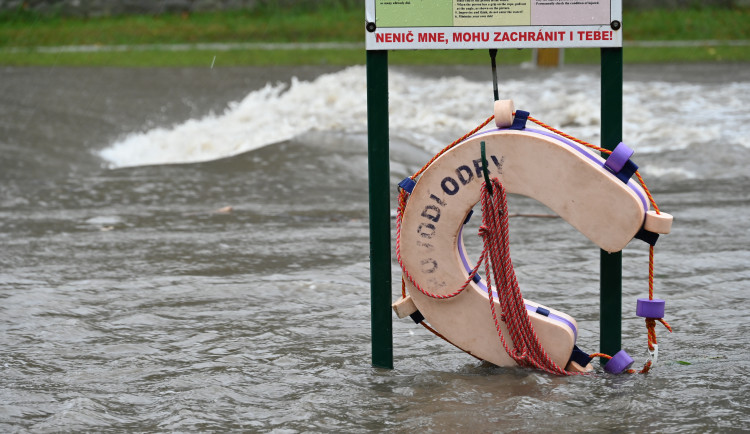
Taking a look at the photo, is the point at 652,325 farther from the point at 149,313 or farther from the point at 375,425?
the point at 149,313

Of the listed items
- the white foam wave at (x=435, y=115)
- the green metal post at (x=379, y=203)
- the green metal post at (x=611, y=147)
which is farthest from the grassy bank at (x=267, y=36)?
the green metal post at (x=611, y=147)

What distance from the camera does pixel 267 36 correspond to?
2059 cm

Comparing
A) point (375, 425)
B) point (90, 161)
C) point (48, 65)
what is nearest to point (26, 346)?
point (375, 425)

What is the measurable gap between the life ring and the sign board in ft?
0.98

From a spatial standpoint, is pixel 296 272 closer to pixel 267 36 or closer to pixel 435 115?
pixel 435 115

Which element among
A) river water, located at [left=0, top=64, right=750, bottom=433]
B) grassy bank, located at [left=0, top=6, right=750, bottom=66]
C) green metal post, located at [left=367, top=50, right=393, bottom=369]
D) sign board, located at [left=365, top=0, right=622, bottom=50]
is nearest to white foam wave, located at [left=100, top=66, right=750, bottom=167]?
river water, located at [left=0, top=64, right=750, bottom=433]

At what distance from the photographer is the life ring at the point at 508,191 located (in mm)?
4109

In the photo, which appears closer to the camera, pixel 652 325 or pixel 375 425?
pixel 375 425

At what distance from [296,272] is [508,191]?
2486 millimetres

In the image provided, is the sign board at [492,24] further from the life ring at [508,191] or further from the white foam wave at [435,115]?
the white foam wave at [435,115]

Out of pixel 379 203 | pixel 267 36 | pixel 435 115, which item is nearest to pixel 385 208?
pixel 379 203

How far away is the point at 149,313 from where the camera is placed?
5652 mm

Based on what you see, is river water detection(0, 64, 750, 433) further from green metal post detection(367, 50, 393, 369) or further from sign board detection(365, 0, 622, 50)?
sign board detection(365, 0, 622, 50)

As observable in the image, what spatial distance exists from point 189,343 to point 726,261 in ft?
11.1
